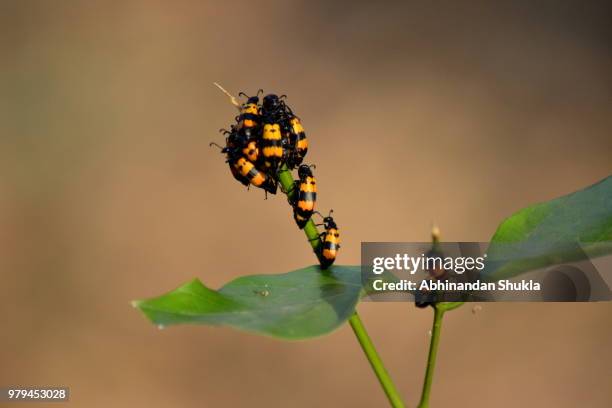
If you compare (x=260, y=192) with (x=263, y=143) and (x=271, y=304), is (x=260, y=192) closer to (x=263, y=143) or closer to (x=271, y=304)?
(x=263, y=143)

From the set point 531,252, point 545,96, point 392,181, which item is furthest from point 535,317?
point 531,252

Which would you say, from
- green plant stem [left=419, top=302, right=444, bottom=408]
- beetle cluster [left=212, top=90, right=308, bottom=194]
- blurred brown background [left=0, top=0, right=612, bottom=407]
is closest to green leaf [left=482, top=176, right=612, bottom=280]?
green plant stem [left=419, top=302, right=444, bottom=408]

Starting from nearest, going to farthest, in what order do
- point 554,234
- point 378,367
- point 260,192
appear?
point 378,367
point 554,234
point 260,192

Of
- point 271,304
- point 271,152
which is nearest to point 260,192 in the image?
point 271,152

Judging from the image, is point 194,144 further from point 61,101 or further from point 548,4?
point 548,4

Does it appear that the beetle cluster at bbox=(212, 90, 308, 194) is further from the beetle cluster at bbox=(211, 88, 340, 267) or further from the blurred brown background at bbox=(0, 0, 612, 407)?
the blurred brown background at bbox=(0, 0, 612, 407)

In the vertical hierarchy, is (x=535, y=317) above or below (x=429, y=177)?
below
